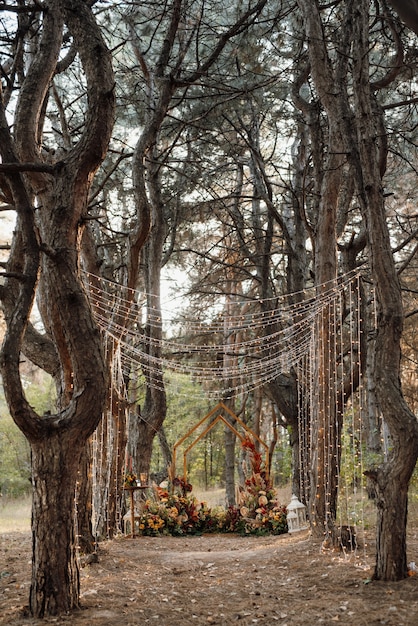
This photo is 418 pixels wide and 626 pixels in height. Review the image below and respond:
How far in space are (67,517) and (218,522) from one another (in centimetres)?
677

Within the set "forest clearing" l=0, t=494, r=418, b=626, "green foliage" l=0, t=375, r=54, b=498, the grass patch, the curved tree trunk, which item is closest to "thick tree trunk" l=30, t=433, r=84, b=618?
the curved tree trunk

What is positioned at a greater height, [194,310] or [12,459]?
[194,310]

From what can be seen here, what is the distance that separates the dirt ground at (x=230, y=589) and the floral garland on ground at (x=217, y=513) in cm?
247

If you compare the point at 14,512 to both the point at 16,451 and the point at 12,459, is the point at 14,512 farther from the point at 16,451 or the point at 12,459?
the point at 12,459

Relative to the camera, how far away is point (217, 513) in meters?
10.9

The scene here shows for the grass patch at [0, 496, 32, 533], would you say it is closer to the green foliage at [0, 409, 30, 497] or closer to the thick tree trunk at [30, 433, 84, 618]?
the green foliage at [0, 409, 30, 497]

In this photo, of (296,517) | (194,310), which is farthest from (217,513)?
(194,310)

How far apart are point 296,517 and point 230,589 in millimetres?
3905

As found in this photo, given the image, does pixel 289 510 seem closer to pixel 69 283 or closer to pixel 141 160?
pixel 141 160

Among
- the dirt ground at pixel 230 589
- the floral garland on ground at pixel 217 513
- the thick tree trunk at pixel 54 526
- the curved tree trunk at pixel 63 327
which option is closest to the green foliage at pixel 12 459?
the floral garland on ground at pixel 217 513

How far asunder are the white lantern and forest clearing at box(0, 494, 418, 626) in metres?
1.58

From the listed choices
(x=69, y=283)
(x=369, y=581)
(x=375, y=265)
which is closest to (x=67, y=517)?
(x=69, y=283)

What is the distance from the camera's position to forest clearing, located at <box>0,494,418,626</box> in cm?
421

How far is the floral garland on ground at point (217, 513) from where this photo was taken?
9.81 meters
